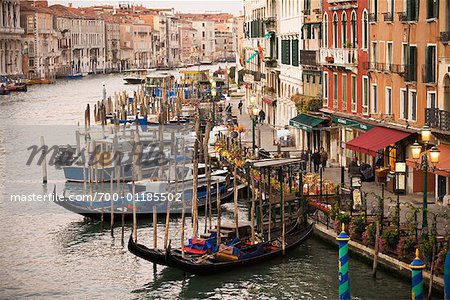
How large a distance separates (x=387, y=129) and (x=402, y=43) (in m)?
1.70

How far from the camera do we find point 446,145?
67.1 feet

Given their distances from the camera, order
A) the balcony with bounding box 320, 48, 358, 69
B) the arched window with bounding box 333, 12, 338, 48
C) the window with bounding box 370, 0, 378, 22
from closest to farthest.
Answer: the window with bounding box 370, 0, 378, 22
the balcony with bounding box 320, 48, 358, 69
the arched window with bounding box 333, 12, 338, 48

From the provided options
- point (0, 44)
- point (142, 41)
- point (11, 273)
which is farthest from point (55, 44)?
point (11, 273)

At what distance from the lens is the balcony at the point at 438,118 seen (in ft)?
66.8

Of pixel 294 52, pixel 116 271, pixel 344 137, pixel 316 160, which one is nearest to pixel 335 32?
pixel 344 137

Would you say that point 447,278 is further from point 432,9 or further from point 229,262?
point 432,9

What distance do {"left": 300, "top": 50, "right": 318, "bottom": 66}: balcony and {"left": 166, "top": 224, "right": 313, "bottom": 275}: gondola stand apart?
998 cm

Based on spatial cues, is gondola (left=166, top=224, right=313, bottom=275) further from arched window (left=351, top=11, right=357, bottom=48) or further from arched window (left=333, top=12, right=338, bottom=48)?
arched window (left=333, top=12, right=338, bottom=48)

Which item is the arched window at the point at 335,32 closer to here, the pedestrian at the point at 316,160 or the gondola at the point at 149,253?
the pedestrian at the point at 316,160

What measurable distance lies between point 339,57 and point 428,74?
6033 millimetres

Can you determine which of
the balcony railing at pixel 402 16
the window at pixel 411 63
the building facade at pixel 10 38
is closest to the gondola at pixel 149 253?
the window at pixel 411 63

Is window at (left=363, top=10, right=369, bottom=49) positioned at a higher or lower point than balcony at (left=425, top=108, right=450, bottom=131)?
higher

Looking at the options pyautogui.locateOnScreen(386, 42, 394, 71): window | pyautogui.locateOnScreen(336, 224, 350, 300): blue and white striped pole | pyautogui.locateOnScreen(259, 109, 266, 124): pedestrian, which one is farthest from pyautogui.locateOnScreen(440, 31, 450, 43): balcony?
pyautogui.locateOnScreen(259, 109, 266, 124): pedestrian

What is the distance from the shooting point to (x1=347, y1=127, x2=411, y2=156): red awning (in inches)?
895
